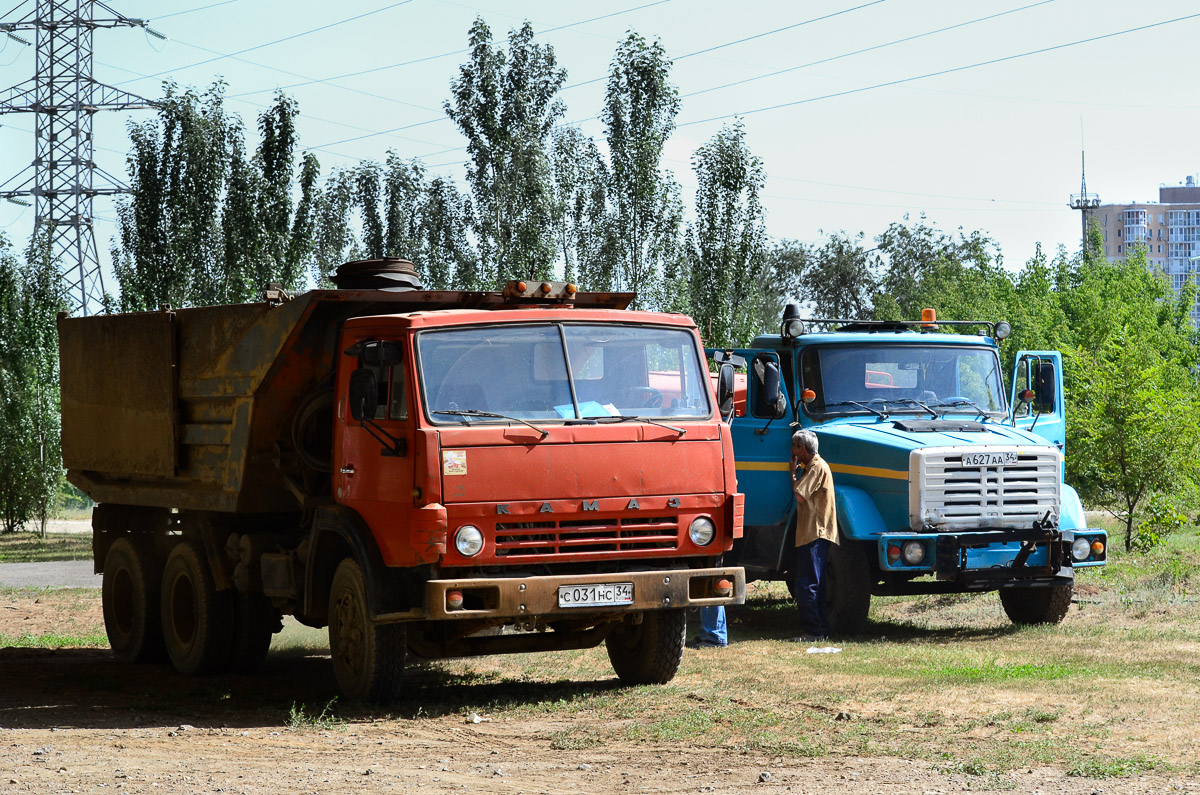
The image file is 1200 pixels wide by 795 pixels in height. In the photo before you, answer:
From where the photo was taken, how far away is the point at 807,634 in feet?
41.9

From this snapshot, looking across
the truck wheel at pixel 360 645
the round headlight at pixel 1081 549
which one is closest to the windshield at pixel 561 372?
the truck wheel at pixel 360 645

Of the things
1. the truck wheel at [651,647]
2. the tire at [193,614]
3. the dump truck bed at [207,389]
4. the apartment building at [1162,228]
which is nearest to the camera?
the truck wheel at [651,647]

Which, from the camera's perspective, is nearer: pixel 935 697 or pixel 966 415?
pixel 935 697

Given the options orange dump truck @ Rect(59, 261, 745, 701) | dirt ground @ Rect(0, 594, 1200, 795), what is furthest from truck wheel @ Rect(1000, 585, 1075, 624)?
dirt ground @ Rect(0, 594, 1200, 795)

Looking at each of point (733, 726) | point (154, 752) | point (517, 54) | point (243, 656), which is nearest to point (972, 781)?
point (733, 726)

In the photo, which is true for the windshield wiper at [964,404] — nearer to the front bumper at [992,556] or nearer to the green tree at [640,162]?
the front bumper at [992,556]

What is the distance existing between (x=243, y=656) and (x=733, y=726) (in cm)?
502

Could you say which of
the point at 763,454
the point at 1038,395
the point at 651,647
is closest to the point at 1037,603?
the point at 1038,395

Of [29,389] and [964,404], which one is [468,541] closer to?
[964,404]

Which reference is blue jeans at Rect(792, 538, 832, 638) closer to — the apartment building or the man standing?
the man standing

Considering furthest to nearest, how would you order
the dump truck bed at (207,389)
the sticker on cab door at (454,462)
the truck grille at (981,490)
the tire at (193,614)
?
the truck grille at (981,490) → the tire at (193,614) → the dump truck bed at (207,389) → the sticker on cab door at (454,462)

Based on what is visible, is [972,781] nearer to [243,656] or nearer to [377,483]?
[377,483]

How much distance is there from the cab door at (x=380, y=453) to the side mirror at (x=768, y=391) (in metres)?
4.27

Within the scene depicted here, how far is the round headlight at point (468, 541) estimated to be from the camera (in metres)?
8.92
